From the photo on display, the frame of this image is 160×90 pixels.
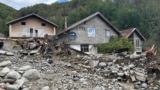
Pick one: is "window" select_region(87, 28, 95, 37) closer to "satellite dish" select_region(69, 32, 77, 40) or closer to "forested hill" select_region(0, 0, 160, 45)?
"satellite dish" select_region(69, 32, 77, 40)

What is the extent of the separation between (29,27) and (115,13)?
21.9 m

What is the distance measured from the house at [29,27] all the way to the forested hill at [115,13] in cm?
1159

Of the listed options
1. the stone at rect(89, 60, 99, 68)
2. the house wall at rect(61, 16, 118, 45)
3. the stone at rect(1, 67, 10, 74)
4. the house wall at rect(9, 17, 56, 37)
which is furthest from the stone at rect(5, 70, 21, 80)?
the house wall at rect(9, 17, 56, 37)

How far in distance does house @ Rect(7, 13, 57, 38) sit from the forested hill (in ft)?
38.0

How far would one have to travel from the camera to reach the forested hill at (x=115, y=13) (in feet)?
156

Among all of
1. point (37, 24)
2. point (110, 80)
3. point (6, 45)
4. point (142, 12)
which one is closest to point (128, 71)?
point (110, 80)

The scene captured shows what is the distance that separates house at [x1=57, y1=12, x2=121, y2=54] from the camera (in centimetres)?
2900

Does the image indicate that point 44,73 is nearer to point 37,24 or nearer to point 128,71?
point 128,71

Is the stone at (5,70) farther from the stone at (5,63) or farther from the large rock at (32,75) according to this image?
the stone at (5,63)

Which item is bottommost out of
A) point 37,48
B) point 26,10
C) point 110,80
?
point 110,80

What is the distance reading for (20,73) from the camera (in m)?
13.2

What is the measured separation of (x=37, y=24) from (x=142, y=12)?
24.5m

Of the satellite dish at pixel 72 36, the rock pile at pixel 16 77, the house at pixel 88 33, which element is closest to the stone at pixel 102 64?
the rock pile at pixel 16 77

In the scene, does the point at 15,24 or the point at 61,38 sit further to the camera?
the point at 15,24
